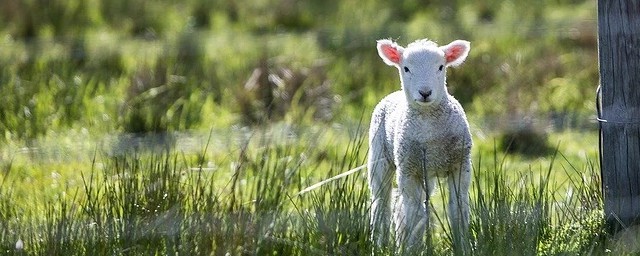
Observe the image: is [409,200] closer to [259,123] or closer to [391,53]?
[391,53]

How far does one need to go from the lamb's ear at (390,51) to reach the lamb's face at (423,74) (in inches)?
2.5

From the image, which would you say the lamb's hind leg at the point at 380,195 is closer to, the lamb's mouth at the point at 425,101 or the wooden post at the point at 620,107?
the lamb's mouth at the point at 425,101

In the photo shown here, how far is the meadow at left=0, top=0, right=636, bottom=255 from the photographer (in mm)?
4453

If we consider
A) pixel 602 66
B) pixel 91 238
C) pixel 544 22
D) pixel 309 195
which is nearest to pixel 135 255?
pixel 91 238

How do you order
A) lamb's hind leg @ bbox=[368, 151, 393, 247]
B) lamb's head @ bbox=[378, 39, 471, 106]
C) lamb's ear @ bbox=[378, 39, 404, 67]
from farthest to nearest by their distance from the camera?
lamb's ear @ bbox=[378, 39, 404, 67]
lamb's head @ bbox=[378, 39, 471, 106]
lamb's hind leg @ bbox=[368, 151, 393, 247]

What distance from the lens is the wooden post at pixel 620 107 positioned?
4.67m

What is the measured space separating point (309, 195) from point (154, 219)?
786 millimetres

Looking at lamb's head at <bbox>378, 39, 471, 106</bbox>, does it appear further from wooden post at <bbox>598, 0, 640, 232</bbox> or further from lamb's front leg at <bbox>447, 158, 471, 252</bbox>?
wooden post at <bbox>598, 0, 640, 232</bbox>

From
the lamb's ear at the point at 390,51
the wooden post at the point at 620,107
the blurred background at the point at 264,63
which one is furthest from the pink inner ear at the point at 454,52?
the blurred background at the point at 264,63

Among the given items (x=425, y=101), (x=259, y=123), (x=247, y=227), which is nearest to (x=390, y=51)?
(x=425, y=101)

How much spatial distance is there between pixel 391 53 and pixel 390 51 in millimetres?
12

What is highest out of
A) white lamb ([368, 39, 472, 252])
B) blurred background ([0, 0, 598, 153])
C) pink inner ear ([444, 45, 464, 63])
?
blurred background ([0, 0, 598, 153])

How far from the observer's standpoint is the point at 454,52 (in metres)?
4.97

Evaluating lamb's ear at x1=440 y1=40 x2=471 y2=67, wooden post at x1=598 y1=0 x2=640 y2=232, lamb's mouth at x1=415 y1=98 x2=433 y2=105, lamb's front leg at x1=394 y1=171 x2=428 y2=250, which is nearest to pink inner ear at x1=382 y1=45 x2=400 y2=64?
lamb's ear at x1=440 y1=40 x2=471 y2=67
